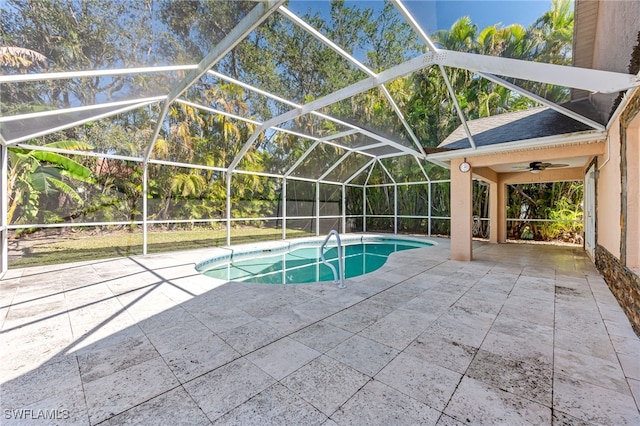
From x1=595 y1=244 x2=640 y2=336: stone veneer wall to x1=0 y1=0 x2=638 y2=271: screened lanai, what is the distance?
235cm

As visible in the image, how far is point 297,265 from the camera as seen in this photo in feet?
29.2

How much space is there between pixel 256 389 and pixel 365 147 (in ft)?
28.2

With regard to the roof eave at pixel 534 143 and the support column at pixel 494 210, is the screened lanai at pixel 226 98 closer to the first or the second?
the roof eave at pixel 534 143

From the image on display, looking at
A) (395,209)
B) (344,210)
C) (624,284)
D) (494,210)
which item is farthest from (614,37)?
(344,210)

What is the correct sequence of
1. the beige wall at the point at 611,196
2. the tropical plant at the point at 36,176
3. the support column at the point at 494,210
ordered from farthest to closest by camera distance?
the support column at the point at 494,210 → the tropical plant at the point at 36,176 → the beige wall at the point at 611,196

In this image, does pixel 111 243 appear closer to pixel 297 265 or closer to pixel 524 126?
pixel 297 265

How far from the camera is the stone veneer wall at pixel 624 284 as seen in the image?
3092mm

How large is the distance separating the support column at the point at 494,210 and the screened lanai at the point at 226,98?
2.09m

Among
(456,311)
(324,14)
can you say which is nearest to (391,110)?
(324,14)

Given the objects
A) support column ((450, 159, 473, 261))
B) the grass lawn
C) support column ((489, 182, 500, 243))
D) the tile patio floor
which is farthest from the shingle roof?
the grass lawn

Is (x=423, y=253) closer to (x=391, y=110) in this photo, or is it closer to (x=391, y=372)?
(x=391, y=110)

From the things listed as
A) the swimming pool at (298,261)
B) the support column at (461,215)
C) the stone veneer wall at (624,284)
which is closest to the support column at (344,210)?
the swimming pool at (298,261)

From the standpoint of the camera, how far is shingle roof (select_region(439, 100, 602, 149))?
5.64 m

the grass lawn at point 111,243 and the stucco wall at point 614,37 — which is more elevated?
the stucco wall at point 614,37
